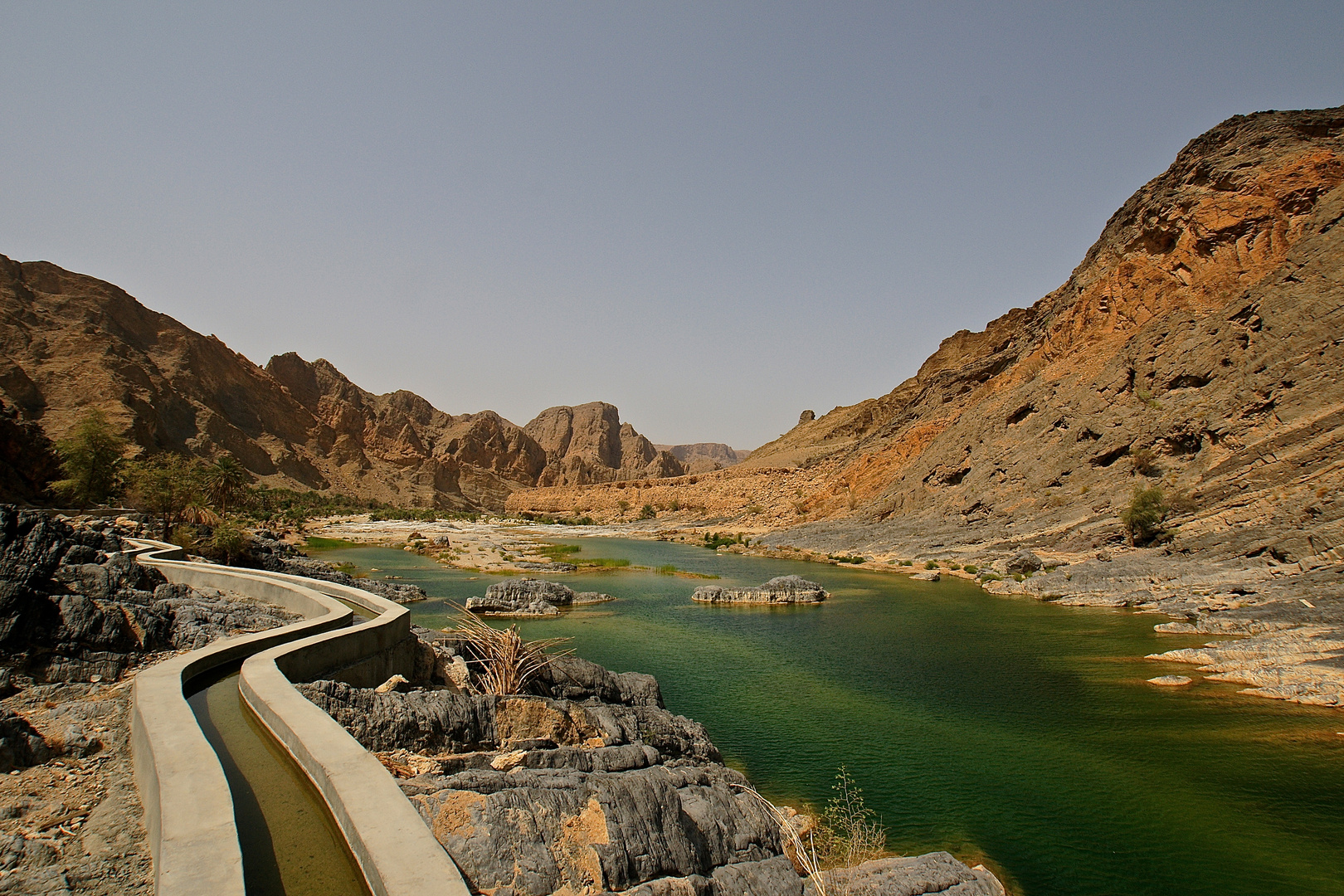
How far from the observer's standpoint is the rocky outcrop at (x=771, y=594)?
96.9 feet

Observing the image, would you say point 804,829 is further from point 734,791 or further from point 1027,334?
point 1027,334

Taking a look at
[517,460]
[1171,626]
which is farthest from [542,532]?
[517,460]

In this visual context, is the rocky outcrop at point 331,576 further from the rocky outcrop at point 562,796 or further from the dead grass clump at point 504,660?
the rocky outcrop at point 562,796

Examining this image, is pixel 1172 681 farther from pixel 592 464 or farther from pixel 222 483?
pixel 592 464

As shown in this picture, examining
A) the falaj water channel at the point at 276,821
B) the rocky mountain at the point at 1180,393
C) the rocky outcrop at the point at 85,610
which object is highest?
the rocky mountain at the point at 1180,393

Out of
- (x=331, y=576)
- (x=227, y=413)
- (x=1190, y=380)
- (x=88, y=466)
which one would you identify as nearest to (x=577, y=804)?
(x=331, y=576)

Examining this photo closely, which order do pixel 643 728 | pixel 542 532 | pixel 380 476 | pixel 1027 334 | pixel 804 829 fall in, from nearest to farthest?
pixel 804 829 → pixel 643 728 → pixel 1027 334 → pixel 542 532 → pixel 380 476

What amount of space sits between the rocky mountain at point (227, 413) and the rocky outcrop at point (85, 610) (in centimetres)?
2536

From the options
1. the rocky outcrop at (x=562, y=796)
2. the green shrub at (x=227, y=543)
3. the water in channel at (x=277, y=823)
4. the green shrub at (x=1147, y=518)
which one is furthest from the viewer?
the green shrub at (x=1147, y=518)

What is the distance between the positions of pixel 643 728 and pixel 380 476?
129m

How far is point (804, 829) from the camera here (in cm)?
843

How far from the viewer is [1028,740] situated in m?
12.8

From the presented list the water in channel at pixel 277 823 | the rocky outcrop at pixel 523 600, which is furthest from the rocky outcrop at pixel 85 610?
the rocky outcrop at pixel 523 600

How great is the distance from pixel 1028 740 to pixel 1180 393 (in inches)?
1326
